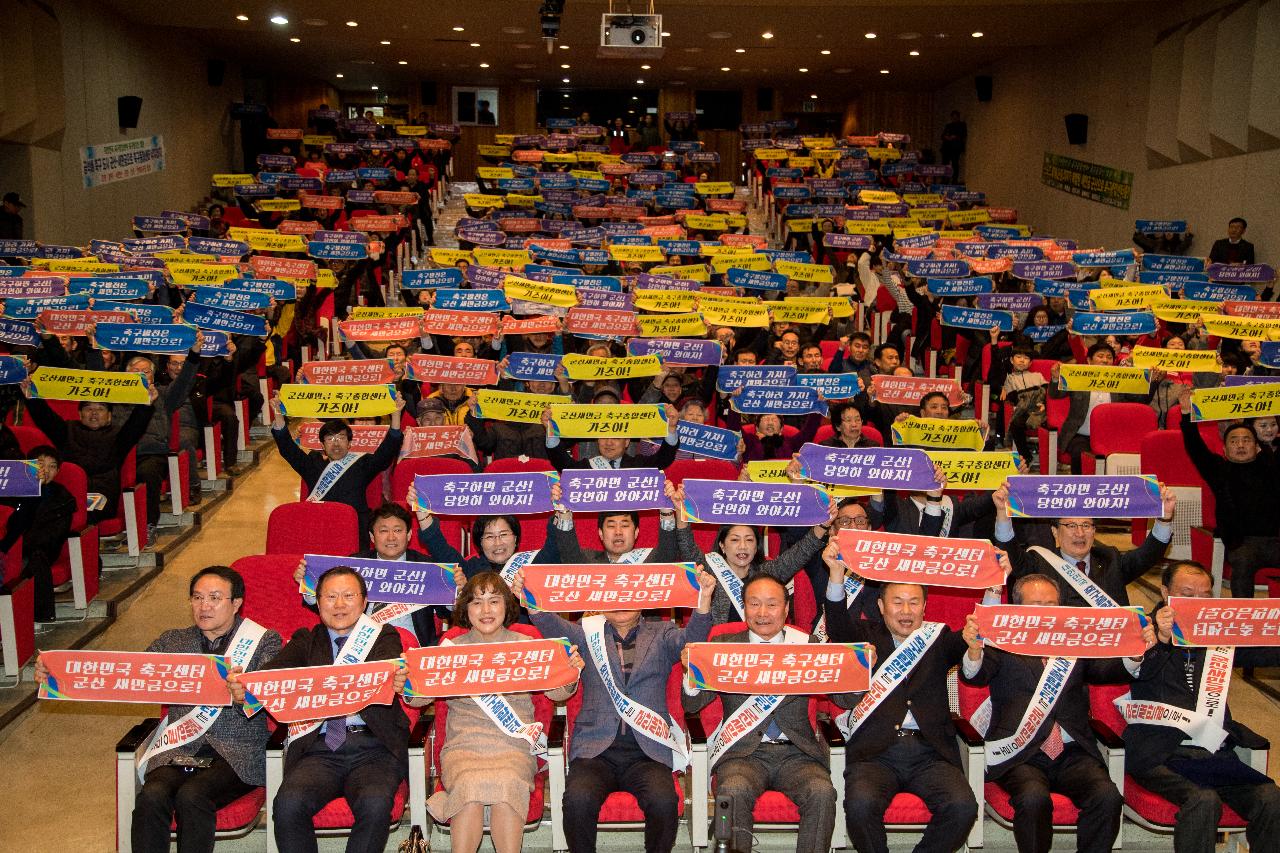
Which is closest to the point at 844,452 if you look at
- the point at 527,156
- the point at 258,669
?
the point at 258,669

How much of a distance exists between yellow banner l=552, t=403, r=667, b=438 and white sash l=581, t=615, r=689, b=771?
1.55 metres

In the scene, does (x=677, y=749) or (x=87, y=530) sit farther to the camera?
(x=87, y=530)

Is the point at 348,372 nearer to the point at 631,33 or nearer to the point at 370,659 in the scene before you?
the point at 370,659

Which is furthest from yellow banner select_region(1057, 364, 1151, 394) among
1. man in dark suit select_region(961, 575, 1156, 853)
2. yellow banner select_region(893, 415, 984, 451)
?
man in dark suit select_region(961, 575, 1156, 853)

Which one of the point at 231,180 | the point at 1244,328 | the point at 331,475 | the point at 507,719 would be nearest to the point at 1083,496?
the point at 507,719

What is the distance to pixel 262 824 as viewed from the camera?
443 centimetres

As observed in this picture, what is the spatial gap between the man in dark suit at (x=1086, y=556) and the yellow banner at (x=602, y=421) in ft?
5.58

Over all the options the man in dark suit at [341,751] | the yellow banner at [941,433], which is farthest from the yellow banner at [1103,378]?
the man in dark suit at [341,751]

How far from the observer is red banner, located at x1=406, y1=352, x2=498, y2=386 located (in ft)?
23.2

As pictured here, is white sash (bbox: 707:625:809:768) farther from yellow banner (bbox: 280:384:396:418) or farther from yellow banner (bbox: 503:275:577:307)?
yellow banner (bbox: 503:275:577:307)

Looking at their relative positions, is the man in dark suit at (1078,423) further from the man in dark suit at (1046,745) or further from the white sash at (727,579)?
the white sash at (727,579)

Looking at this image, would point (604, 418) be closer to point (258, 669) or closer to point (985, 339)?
point (258, 669)

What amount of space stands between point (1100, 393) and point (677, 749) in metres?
4.73

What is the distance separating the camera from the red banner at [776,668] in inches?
163
